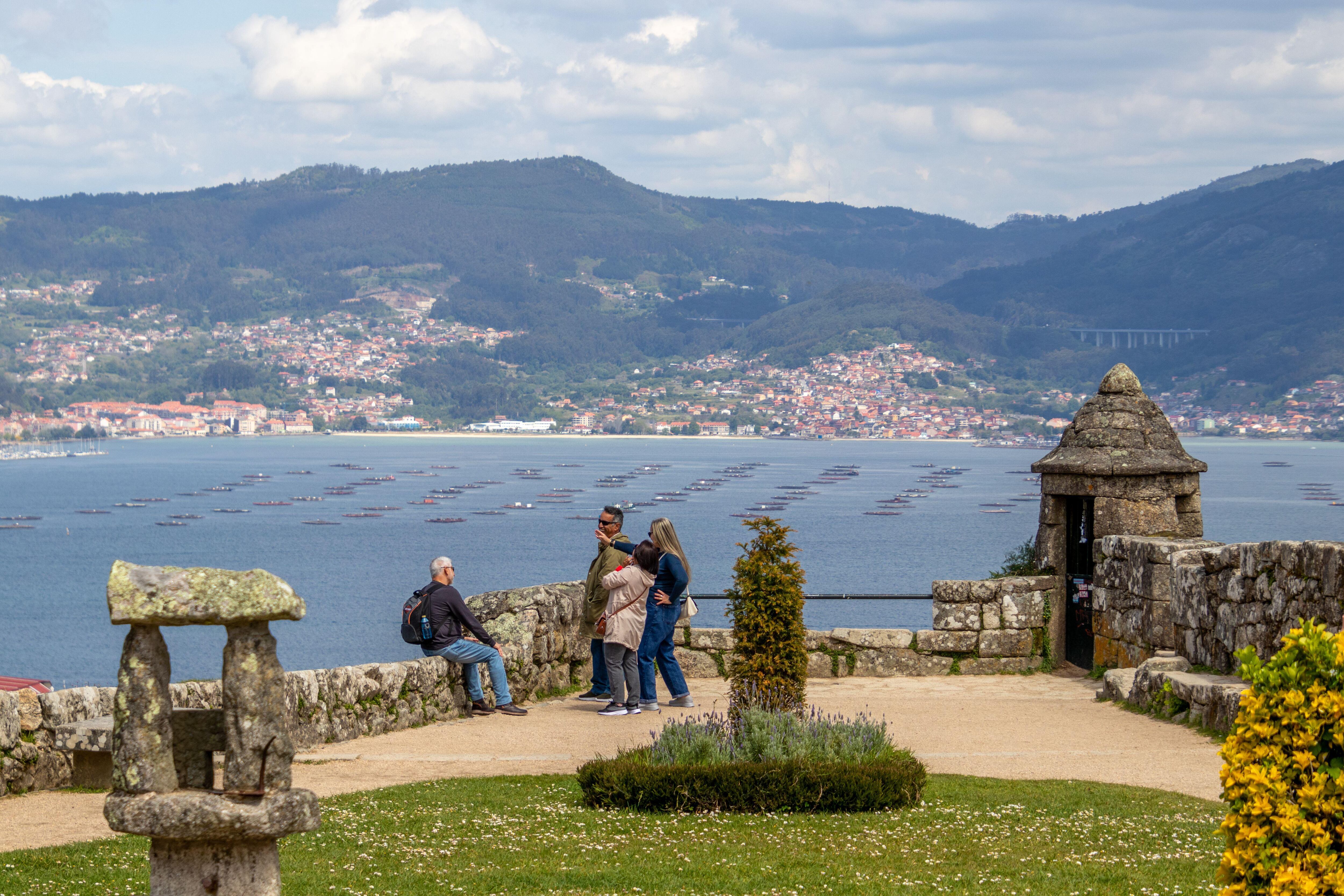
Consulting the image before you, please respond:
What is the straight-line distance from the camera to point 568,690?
45.2ft

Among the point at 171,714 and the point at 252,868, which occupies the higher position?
the point at 171,714

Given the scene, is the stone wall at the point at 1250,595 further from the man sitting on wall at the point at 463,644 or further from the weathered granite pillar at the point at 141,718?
the weathered granite pillar at the point at 141,718

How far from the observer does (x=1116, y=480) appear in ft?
50.1

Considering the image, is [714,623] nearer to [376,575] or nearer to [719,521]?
[376,575]

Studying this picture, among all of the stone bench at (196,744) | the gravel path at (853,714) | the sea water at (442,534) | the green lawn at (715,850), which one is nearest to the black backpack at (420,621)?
the gravel path at (853,714)

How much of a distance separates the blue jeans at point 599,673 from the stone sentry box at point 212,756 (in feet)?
27.4

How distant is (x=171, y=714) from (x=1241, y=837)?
12.2 feet

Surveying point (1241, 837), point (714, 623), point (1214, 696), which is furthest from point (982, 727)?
point (714, 623)

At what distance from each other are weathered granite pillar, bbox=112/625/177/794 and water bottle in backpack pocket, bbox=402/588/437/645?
23.5ft

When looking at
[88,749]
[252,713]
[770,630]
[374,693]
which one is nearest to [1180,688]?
[770,630]

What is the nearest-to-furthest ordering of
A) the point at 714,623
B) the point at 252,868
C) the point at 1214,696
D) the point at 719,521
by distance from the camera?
the point at 252,868, the point at 1214,696, the point at 714,623, the point at 719,521

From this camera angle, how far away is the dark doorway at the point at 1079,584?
50.6ft

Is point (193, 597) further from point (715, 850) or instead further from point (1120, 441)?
point (1120, 441)

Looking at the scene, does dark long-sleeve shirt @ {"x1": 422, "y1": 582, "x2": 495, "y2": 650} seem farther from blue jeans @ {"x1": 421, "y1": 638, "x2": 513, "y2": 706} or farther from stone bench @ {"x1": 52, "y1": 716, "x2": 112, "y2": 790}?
stone bench @ {"x1": 52, "y1": 716, "x2": 112, "y2": 790}
